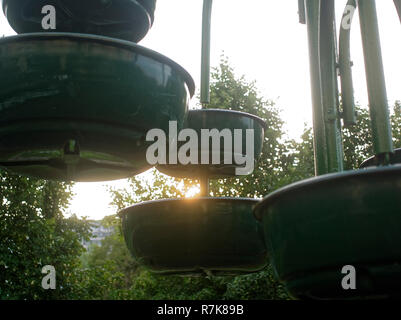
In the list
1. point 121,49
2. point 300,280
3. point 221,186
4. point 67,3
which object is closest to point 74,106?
point 121,49

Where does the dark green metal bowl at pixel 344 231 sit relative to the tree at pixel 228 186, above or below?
below

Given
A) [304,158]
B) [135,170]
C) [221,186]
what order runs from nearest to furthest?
[135,170] → [221,186] → [304,158]

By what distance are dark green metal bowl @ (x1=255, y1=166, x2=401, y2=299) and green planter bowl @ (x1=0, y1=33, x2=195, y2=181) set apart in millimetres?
275

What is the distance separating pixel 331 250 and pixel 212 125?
731mm

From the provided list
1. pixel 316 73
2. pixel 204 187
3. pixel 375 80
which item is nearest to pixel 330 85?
pixel 316 73

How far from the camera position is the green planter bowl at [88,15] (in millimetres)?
968

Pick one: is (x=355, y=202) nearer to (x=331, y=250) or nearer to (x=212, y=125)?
(x=331, y=250)

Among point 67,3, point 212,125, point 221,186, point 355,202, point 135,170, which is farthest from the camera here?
point 221,186

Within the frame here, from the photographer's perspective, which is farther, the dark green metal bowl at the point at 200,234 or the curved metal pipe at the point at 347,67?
the dark green metal bowl at the point at 200,234

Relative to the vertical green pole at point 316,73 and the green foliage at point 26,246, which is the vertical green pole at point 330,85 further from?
the green foliage at point 26,246

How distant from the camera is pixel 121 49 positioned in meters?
0.84

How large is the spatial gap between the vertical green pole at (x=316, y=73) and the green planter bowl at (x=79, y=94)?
248 millimetres

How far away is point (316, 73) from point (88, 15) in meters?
0.43

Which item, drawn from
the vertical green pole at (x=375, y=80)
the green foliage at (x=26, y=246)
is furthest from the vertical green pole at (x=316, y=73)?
the green foliage at (x=26, y=246)
